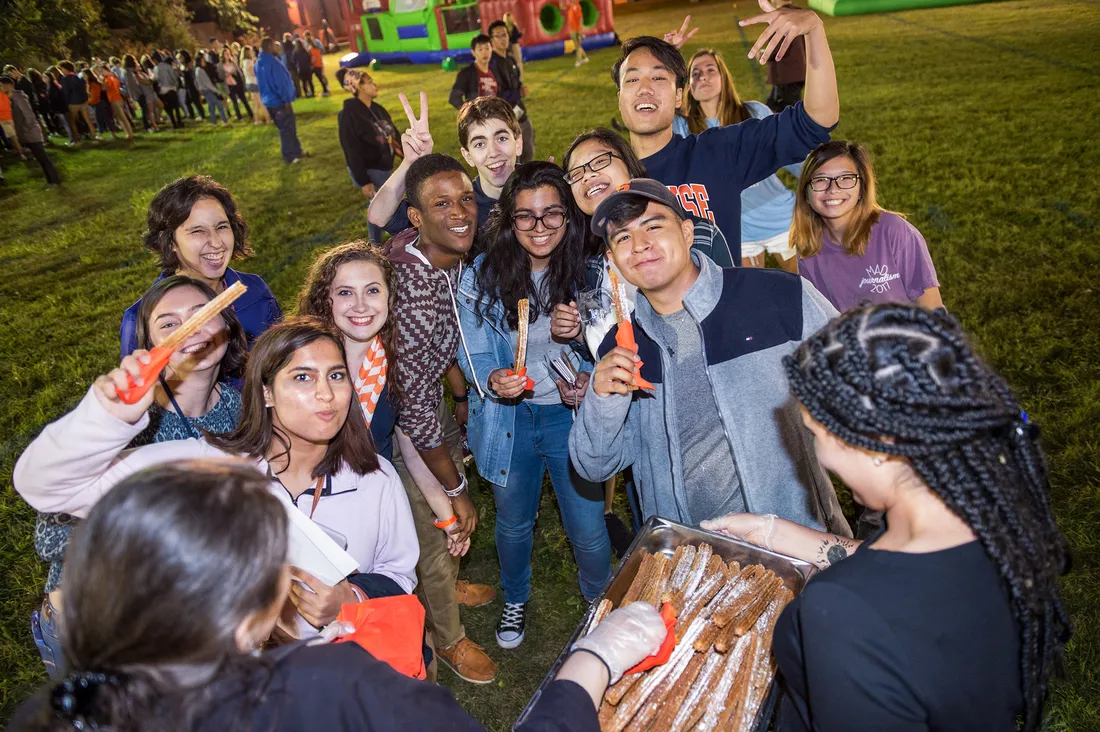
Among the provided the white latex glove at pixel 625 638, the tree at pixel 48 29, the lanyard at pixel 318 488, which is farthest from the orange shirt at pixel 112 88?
A: the white latex glove at pixel 625 638

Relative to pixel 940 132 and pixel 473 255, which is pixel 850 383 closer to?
pixel 473 255

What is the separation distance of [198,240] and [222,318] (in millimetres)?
1109

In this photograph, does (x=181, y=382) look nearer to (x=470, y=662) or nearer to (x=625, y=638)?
(x=470, y=662)

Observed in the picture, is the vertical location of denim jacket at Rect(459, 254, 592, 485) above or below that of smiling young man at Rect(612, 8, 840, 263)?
below

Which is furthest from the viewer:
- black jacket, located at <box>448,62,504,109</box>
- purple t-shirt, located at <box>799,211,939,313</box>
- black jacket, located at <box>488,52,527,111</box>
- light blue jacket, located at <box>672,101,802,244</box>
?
black jacket, located at <box>488,52,527,111</box>

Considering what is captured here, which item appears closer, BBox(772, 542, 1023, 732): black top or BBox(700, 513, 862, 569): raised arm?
BBox(772, 542, 1023, 732): black top

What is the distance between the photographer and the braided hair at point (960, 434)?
5.04 feet

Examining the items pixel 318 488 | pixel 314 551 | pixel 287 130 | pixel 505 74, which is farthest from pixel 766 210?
pixel 287 130

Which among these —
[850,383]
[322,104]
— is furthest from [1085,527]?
[322,104]

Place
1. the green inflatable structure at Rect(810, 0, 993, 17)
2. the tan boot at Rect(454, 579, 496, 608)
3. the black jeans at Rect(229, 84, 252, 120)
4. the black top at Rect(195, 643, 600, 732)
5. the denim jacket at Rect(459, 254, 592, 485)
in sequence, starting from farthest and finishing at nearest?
1. the green inflatable structure at Rect(810, 0, 993, 17)
2. the black jeans at Rect(229, 84, 252, 120)
3. the tan boot at Rect(454, 579, 496, 608)
4. the denim jacket at Rect(459, 254, 592, 485)
5. the black top at Rect(195, 643, 600, 732)

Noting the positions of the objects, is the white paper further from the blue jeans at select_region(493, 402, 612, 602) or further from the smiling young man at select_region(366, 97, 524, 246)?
the smiling young man at select_region(366, 97, 524, 246)

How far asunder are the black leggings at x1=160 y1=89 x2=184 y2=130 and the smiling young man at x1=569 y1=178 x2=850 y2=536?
943 inches

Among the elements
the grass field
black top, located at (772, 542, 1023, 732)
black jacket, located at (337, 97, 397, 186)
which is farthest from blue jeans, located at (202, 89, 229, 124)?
black top, located at (772, 542, 1023, 732)

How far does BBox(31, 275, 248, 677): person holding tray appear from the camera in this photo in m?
2.74
